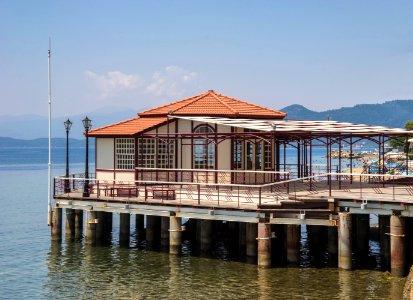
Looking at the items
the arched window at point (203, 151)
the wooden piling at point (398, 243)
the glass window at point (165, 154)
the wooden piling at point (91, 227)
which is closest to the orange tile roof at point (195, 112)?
the glass window at point (165, 154)

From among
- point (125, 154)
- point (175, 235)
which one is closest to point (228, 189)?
point (175, 235)

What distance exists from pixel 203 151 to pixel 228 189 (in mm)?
3271

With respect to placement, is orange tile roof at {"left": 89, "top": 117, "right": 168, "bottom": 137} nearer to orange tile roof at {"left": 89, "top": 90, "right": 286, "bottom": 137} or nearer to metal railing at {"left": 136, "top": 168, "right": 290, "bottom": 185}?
orange tile roof at {"left": 89, "top": 90, "right": 286, "bottom": 137}

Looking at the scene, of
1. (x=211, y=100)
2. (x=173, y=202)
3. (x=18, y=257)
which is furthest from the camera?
(x=211, y=100)

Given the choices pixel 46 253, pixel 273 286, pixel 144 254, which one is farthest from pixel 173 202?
pixel 46 253

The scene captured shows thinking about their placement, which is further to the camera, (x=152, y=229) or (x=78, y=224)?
(x=78, y=224)

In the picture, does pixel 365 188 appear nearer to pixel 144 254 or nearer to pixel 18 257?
pixel 144 254

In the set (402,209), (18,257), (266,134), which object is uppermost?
(266,134)

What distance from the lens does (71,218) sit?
3447 centimetres

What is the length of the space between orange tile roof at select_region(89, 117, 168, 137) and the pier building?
8 centimetres

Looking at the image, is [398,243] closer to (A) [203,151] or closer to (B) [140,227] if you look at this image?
(A) [203,151]

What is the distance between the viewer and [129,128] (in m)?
35.5

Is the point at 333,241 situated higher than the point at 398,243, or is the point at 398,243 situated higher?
the point at 398,243

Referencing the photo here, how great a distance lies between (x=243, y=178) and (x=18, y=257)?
39.3ft
